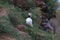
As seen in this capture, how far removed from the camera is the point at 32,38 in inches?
384

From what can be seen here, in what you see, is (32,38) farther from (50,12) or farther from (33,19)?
(50,12)

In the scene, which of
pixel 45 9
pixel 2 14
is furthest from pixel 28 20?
pixel 45 9

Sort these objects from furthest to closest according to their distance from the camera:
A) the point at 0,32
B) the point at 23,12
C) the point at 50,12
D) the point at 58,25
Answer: the point at 50,12, the point at 58,25, the point at 23,12, the point at 0,32

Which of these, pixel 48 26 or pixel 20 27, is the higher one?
pixel 48 26

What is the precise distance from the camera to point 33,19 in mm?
11828

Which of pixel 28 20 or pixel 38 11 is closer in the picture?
pixel 28 20

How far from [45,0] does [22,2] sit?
2423 millimetres

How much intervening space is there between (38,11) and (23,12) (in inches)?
36.6

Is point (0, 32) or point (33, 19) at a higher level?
point (33, 19)

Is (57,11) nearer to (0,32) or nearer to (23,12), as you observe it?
(23,12)

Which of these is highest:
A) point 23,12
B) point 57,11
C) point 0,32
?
point 57,11

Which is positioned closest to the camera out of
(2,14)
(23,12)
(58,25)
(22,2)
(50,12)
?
(2,14)

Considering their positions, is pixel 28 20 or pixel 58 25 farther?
pixel 58 25

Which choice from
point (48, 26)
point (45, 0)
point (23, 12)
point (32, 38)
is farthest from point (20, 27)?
point (45, 0)
